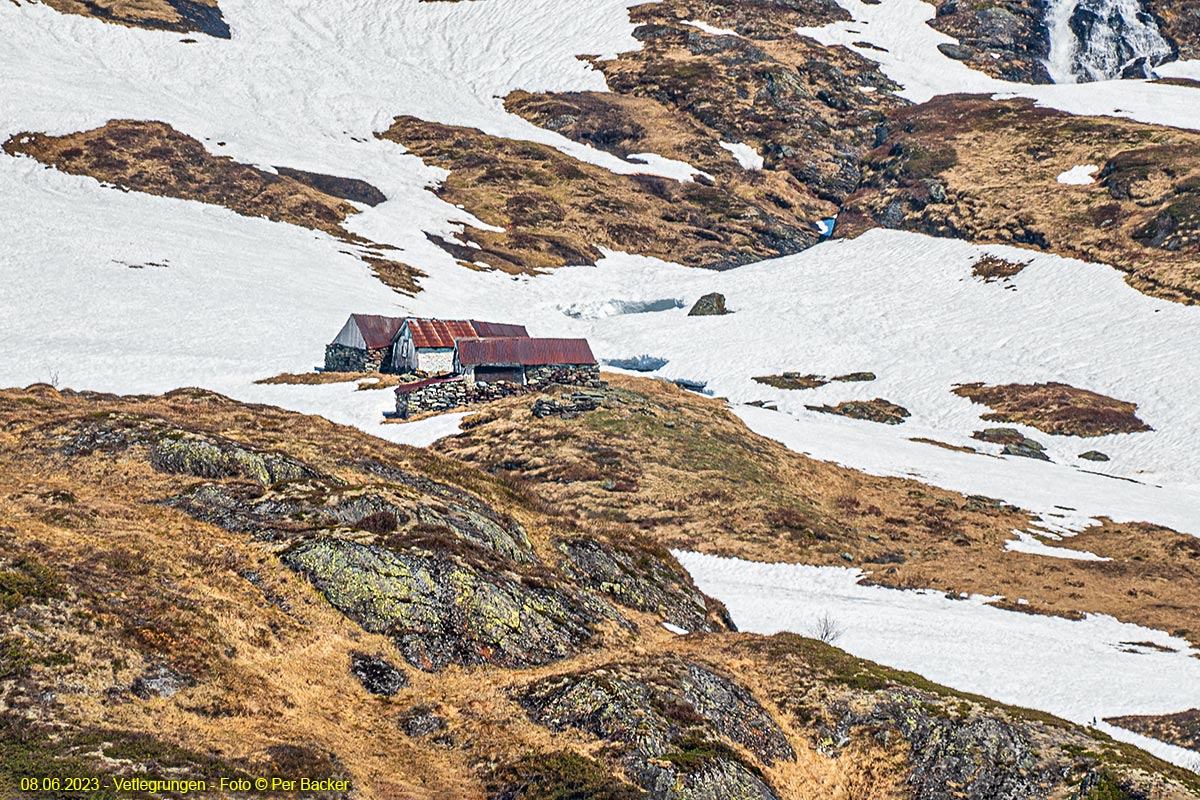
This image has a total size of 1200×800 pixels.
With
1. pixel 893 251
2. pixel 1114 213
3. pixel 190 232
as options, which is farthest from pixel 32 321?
pixel 1114 213

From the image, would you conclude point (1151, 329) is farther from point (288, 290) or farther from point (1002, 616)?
point (288, 290)

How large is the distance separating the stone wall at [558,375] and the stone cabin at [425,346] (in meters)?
4.75

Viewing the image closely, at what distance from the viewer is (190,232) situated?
94000mm

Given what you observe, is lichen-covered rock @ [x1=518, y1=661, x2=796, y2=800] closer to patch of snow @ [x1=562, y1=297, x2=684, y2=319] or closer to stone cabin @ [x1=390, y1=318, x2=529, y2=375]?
stone cabin @ [x1=390, y1=318, x2=529, y2=375]

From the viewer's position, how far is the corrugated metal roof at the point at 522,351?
216 ft

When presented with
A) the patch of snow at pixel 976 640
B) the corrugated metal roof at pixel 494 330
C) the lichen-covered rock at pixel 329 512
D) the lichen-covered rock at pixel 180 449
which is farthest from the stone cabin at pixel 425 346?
the lichen-covered rock at pixel 329 512

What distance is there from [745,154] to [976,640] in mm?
142152

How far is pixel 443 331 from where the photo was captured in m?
72.2

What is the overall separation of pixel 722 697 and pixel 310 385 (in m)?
50.4

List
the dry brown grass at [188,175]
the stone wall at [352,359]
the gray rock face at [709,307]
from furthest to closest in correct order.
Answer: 1. the gray rock face at [709,307]
2. the dry brown grass at [188,175]
3. the stone wall at [352,359]

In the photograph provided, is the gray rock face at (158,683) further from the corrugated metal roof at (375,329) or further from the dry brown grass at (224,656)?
the corrugated metal roof at (375,329)

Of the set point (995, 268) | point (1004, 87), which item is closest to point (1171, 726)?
point (995, 268)

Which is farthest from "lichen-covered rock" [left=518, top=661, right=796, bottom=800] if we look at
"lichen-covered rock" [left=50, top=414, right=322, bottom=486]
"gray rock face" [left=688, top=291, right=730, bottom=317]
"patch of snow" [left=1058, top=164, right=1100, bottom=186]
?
"patch of snow" [left=1058, top=164, right=1100, bottom=186]

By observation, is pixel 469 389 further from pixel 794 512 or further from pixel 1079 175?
pixel 1079 175
